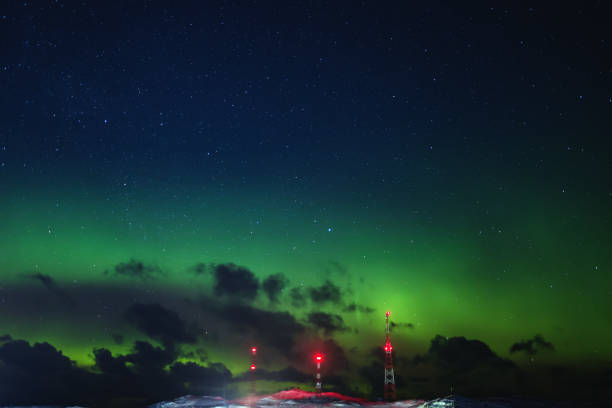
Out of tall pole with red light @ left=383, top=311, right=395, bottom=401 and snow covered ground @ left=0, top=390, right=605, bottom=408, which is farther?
tall pole with red light @ left=383, top=311, right=395, bottom=401

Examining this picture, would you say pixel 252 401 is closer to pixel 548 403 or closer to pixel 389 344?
pixel 389 344

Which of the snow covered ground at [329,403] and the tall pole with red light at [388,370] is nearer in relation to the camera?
the snow covered ground at [329,403]

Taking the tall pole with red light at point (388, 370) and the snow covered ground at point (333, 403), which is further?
the tall pole with red light at point (388, 370)

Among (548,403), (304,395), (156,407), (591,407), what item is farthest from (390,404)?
(156,407)

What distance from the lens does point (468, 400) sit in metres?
132

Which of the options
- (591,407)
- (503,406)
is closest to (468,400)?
(503,406)

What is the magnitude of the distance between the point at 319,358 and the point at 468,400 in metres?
47.0

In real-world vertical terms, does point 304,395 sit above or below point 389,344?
below

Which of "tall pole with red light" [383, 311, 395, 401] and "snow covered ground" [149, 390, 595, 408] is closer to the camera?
"snow covered ground" [149, 390, 595, 408]

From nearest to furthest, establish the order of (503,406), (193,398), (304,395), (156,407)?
(503,406)
(156,407)
(193,398)
(304,395)

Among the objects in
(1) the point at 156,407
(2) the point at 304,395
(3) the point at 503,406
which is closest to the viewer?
(3) the point at 503,406

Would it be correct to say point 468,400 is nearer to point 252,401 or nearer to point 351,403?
point 351,403

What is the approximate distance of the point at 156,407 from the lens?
492 feet

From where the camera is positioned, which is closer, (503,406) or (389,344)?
(503,406)
